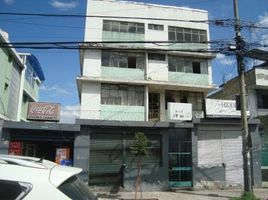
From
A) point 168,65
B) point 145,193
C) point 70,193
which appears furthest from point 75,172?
point 168,65

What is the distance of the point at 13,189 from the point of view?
2.99 meters

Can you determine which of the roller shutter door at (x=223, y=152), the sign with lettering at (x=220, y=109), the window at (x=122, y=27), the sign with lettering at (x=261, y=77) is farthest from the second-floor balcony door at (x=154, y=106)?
the sign with lettering at (x=261, y=77)

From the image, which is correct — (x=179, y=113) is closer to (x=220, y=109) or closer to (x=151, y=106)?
(x=220, y=109)

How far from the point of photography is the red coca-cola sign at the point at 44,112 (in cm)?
2334

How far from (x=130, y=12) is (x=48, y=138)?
14714 mm

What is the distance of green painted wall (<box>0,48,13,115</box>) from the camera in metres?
24.5

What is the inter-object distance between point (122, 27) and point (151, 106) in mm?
7033

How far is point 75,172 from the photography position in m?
3.53

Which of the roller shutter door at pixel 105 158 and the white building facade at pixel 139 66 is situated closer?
the roller shutter door at pixel 105 158

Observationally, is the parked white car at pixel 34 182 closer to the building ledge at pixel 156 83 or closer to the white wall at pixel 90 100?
the white wall at pixel 90 100

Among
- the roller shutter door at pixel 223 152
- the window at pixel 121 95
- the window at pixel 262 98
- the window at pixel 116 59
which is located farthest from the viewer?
the window at pixel 262 98

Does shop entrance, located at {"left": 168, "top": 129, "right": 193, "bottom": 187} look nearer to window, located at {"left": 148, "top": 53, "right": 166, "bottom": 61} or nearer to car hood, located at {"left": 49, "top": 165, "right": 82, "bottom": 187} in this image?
window, located at {"left": 148, "top": 53, "right": 166, "bottom": 61}

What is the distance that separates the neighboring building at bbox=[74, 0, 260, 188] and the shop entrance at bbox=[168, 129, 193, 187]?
6 cm

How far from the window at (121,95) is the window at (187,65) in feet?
12.5
